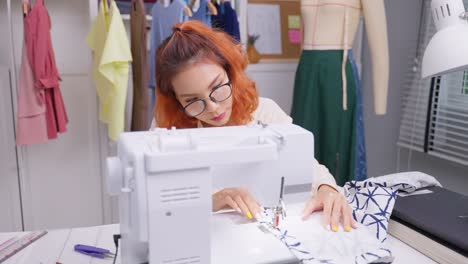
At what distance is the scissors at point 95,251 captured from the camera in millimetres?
1003

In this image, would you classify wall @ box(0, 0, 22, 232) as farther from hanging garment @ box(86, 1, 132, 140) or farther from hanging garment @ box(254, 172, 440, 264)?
hanging garment @ box(254, 172, 440, 264)

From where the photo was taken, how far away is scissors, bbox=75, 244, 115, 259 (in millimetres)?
1003

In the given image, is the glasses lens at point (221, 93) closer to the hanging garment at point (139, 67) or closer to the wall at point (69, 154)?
the hanging garment at point (139, 67)

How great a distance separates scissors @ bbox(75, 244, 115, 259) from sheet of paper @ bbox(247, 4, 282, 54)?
72.0 inches

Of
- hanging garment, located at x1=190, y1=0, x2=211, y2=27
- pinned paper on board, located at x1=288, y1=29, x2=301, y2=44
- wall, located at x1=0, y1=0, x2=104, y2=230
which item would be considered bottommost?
wall, located at x1=0, y1=0, x2=104, y2=230

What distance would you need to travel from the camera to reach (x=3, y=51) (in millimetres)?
2195

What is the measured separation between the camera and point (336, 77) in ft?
6.82

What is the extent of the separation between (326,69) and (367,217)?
3.82ft

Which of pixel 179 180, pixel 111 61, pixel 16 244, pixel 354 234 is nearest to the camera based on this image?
pixel 179 180

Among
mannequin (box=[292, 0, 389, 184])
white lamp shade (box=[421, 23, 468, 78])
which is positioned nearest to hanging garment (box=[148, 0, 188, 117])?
mannequin (box=[292, 0, 389, 184])

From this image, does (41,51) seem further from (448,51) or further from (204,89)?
(448,51)

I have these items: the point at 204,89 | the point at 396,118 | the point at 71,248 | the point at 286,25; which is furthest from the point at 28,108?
the point at 396,118

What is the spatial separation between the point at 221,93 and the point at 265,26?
5.23 ft

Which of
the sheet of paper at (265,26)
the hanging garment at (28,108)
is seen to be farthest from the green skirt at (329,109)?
the hanging garment at (28,108)
